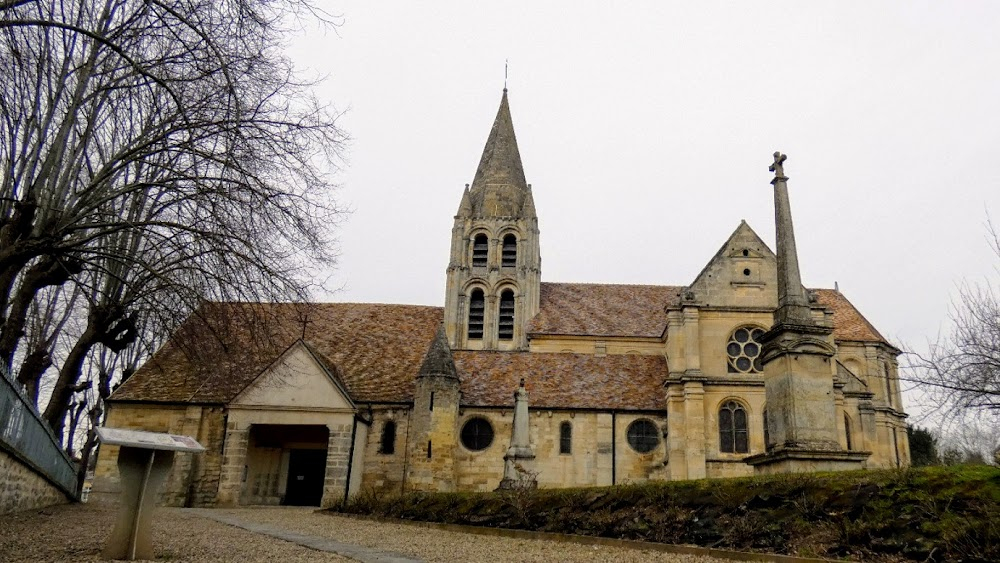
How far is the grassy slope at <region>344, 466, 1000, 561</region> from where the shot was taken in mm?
7121

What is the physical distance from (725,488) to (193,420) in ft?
69.9

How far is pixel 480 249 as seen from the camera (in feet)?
135

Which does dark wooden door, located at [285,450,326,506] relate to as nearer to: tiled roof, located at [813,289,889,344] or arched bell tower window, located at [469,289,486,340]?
arched bell tower window, located at [469,289,486,340]

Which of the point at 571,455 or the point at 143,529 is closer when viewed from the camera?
the point at 143,529

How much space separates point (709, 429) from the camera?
85.8 ft

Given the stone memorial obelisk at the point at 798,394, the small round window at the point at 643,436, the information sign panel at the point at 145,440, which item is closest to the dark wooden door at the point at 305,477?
the small round window at the point at 643,436

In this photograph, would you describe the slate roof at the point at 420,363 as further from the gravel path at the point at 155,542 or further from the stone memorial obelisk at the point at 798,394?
the stone memorial obelisk at the point at 798,394

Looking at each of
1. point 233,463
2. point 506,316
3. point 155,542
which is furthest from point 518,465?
point 506,316

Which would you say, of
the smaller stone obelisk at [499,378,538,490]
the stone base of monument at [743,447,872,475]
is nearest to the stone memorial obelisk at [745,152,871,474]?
the stone base of monument at [743,447,872,475]

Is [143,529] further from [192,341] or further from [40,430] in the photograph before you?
[40,430]

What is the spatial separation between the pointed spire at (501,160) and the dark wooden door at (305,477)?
66.9 ft

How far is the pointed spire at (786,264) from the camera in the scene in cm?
1427

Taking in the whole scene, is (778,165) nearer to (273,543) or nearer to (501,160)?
(273,543)

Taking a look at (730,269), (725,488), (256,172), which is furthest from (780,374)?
(730,269)
